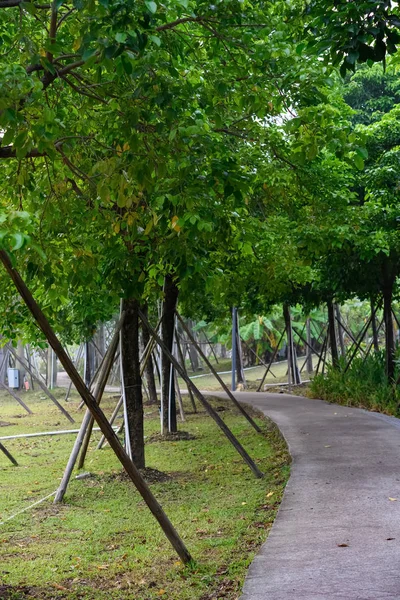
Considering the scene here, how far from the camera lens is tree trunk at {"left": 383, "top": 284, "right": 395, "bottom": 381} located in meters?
14.6

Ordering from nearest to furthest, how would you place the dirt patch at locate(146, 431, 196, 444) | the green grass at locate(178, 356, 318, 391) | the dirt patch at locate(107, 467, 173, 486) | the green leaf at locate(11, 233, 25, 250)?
the green leaf at locate(11, 233, 25, 250) < the dirt patch at locate(107, 467, 173, 486) < the dirt patch at locate(146, 431, 196, 444) < the green grass at locate(178, 356, 318, 391)

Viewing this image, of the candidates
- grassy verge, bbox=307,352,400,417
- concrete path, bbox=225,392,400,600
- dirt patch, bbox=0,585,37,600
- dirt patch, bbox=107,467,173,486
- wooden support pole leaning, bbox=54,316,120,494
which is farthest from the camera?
grassy verge, bbox=307,352,400,417

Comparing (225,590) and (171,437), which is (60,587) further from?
(171,437)

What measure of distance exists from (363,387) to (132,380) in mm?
7482

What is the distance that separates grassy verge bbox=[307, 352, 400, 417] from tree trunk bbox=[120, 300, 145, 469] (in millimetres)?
5727

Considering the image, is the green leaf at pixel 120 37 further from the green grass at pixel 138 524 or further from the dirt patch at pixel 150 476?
the dirt patch at pixel 150 476

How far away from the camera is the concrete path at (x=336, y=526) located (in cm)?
451

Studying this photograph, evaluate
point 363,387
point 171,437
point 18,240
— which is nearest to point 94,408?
point 18,240

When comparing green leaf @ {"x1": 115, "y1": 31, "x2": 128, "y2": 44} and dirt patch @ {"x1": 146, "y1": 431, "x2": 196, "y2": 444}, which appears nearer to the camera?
green leaf @ {"x1": 115, "y1": 31, "x2": 128, "y2": 44}

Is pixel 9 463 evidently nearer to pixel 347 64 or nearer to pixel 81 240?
pixel 81 240

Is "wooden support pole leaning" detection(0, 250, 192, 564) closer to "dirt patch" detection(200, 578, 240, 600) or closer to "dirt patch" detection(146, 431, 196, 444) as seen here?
"dirt patch" detection(200, 578, 240, 600)

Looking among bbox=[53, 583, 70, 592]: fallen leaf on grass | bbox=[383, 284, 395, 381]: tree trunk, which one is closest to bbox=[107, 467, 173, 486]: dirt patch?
bbox=[53, 583, 70, 592]: fallen leaf on grass

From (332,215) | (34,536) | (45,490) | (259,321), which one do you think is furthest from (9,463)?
(259,321)

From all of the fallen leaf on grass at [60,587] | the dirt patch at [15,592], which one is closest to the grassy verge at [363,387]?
the fallen leaf on grass at [60,587]
